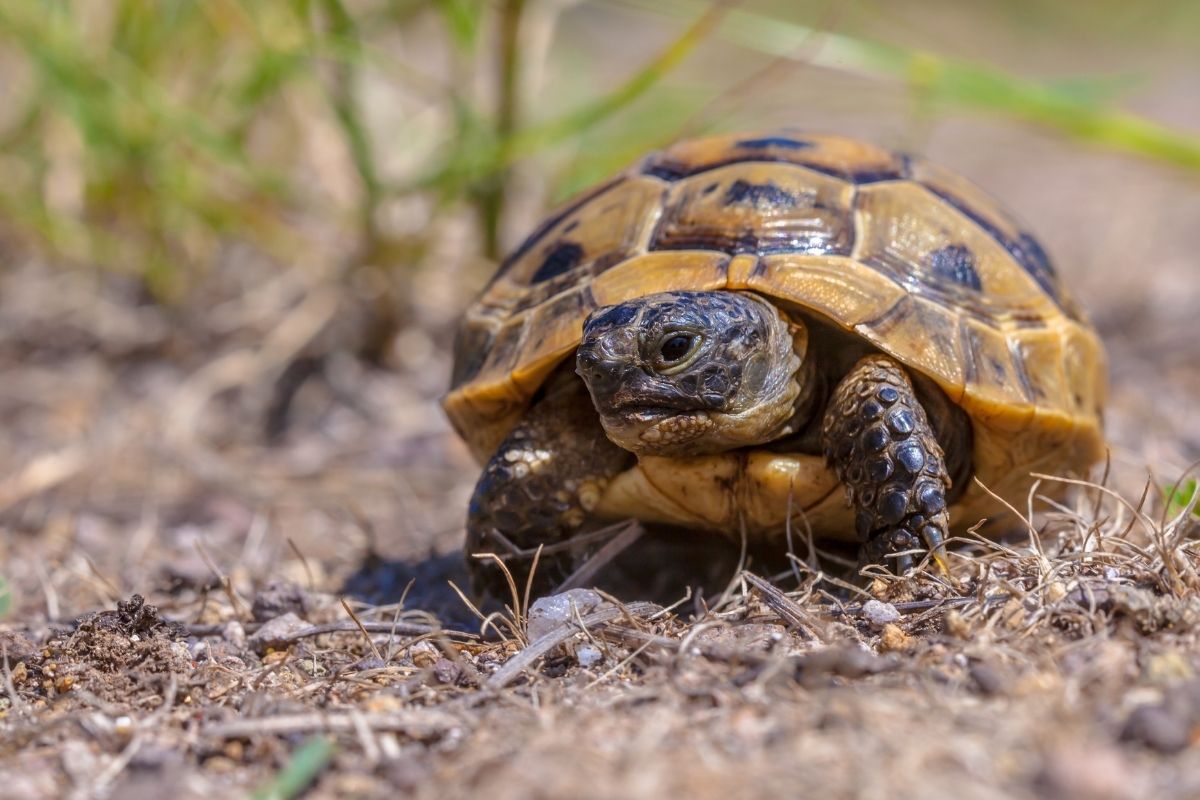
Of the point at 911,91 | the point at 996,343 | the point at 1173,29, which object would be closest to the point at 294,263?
the point at 911,91

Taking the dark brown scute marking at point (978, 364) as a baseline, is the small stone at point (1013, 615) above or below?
below

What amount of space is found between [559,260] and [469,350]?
358 mm

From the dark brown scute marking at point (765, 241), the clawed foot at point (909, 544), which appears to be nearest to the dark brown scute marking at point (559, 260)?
the dark brown scute marking at point (765, 241)

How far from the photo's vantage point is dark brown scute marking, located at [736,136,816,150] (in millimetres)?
3123

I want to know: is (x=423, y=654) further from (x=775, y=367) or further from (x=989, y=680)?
(x=989, y=680)

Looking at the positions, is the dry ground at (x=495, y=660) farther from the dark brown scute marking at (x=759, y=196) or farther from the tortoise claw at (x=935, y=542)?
the dark brown scute marking at (x=759, y=196)

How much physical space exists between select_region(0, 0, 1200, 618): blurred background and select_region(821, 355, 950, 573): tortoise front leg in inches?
51.2

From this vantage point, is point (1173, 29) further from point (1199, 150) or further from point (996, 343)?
point (996, 343)

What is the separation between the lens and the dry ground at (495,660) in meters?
1.60

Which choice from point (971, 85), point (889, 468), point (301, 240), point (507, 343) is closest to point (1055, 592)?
point (889, 468)

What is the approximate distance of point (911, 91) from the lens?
14.9 feet

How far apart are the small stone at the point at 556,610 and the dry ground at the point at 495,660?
0.04 m

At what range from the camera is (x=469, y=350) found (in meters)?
3.19

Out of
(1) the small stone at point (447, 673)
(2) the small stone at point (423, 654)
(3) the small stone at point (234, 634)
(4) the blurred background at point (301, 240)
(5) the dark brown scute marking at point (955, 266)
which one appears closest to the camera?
(1) the small stone at point (447, 673)
